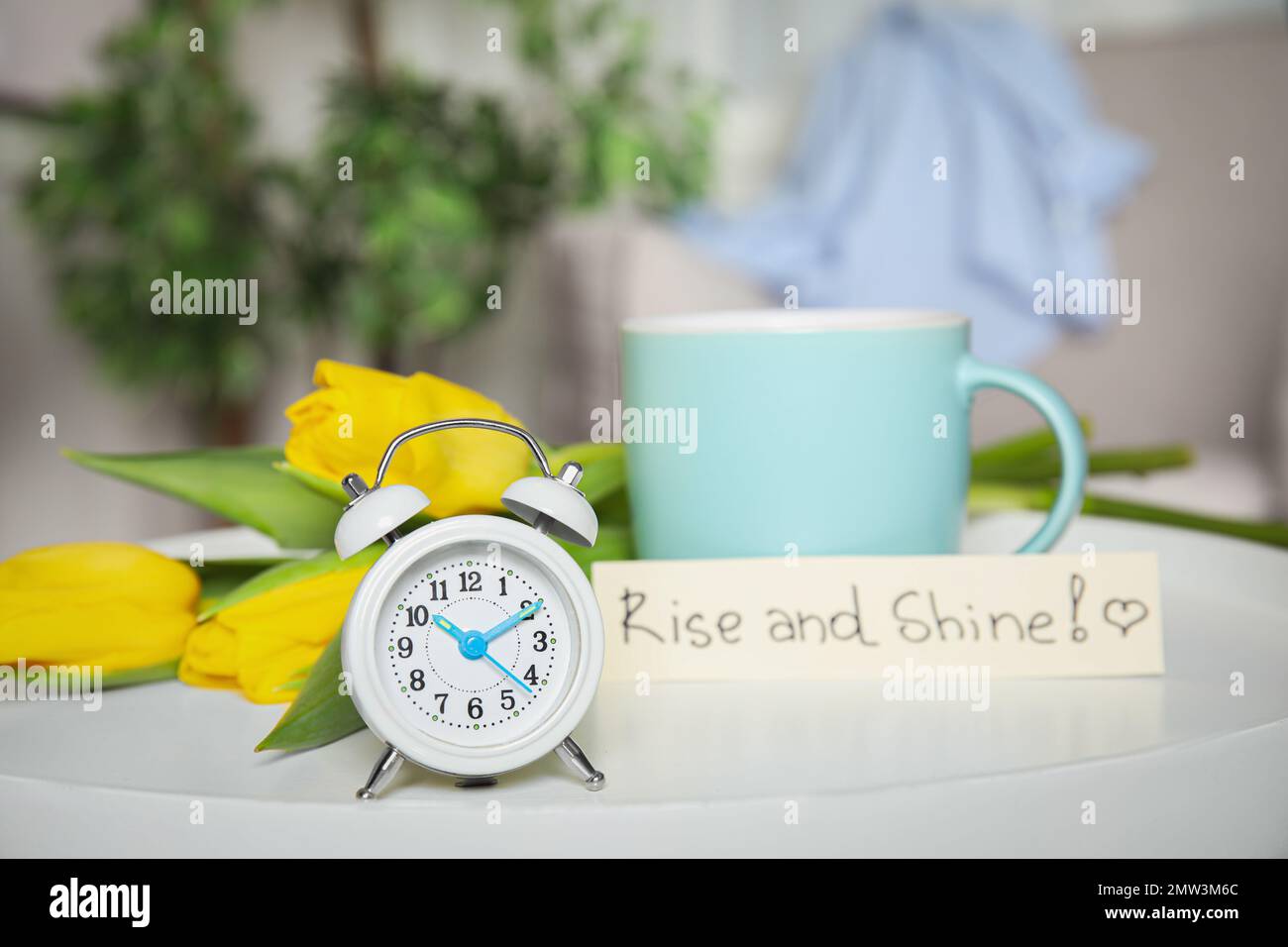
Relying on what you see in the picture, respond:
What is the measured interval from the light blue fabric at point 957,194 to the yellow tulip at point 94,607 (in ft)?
5.27

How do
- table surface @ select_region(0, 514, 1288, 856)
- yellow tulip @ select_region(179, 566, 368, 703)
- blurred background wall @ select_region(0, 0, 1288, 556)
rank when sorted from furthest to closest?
blurred background wall @ select_region(0, 0, 1288, 556), yellow tulip @ select_region(179, 566, 368, 703), table surface @ select_region(0, 514, 1288, 856)

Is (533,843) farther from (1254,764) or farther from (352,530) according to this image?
(1254,764)

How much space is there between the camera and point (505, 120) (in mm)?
2203

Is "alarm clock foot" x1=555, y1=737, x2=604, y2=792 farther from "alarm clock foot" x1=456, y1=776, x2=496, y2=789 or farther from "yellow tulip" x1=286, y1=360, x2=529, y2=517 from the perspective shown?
"yellow tulip" x1=286, y1=360, x2=529, y2=517

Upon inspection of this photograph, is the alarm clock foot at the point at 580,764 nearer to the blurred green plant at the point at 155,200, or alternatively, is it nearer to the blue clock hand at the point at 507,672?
the blue clock hand at the point at 507,672

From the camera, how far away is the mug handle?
1.95 ft

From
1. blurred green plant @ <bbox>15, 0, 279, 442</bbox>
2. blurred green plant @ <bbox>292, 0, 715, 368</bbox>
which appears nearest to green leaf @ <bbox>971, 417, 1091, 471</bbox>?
blurred green plant @ <bbox>292, 0, 715, 368</bbox>

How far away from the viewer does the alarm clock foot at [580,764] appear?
43 cm

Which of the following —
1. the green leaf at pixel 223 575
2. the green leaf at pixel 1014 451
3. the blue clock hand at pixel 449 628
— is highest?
the green leaf at pixel 1014 451

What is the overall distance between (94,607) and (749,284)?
1.58 m

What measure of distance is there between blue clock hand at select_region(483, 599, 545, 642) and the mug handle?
256 millimetres

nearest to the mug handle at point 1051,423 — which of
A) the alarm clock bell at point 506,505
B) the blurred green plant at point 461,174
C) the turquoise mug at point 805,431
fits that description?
the turquoise mug at point 805,431

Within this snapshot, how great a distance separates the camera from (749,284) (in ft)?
6.57

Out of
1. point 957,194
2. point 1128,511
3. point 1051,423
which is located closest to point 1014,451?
point 1128,511
